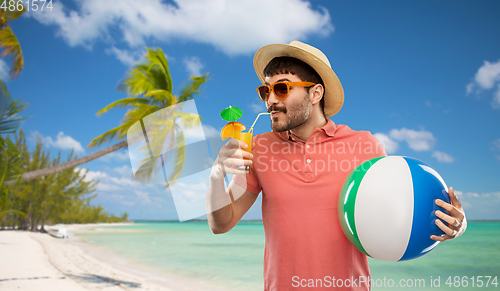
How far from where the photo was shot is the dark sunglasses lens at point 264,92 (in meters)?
1.72

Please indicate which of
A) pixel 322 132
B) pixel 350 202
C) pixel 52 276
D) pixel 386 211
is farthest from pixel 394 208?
pixel 52 276

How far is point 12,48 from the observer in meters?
7.40

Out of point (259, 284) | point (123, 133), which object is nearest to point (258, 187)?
point (123, 133)

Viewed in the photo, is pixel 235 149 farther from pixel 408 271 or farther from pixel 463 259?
pixel 463 259

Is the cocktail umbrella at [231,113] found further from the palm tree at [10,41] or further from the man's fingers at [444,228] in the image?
the palm tree at [10,41]

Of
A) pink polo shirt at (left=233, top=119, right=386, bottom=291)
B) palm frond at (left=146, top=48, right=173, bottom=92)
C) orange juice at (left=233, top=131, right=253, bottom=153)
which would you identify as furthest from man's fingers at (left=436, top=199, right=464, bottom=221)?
palm frond at (left=146, top=48, right=173, bottom=92)

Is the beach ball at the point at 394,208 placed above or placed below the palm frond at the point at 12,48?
below

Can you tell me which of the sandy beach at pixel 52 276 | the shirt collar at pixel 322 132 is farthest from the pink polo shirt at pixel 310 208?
the sandy beach at pixel 52 276

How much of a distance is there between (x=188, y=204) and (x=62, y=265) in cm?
1023

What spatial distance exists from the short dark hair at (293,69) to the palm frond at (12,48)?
8.10m

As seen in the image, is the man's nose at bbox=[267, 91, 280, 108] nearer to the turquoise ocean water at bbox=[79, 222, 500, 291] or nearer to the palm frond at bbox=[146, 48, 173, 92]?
the palm frond at bbox=[146, 48, 173, 92]

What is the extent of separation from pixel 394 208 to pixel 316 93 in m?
0.81

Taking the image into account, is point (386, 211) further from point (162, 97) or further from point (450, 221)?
point (162, 97)

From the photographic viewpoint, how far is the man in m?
1.47
